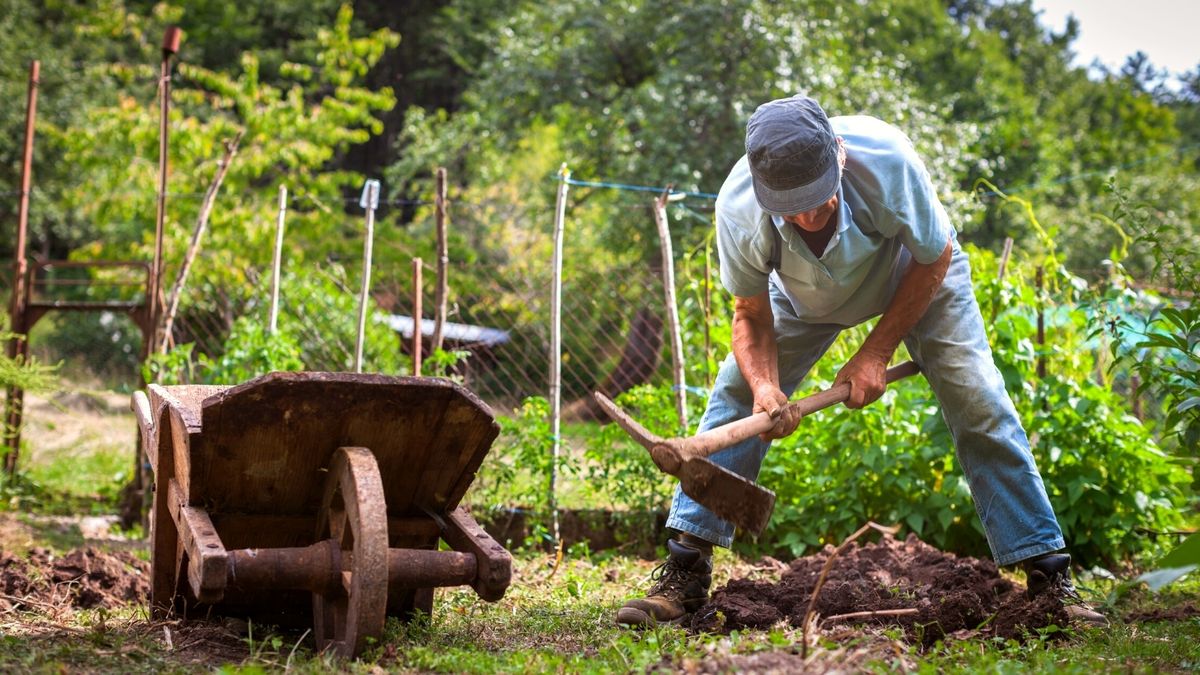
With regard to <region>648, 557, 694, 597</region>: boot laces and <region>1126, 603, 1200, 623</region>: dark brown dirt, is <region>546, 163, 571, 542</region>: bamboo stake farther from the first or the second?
<region>1126, 603, 1200, 623</region>: dark brown dirt

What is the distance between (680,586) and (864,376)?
2.88ft

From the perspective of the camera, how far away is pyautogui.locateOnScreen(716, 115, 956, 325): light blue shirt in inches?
124

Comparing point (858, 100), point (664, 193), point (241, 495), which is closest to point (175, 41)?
point (664, 193)

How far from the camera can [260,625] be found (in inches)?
121

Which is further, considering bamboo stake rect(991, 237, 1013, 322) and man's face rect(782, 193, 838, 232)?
bamboo stake rect(991, 237, 1013, 322)

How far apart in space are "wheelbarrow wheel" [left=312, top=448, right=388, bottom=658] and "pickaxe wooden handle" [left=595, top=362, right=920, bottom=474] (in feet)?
2.34

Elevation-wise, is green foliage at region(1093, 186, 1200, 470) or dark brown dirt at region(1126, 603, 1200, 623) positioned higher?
green foliage at region(1093, 186, 1200, 470)

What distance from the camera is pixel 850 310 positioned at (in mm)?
3537

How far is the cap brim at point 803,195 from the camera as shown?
295 cm

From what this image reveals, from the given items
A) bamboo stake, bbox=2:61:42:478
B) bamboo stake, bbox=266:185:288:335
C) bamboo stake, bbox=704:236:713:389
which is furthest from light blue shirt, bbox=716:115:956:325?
bamboo stake, bbox=2:61:42:478

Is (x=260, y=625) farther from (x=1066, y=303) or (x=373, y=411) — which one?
(x=1066, y=303)

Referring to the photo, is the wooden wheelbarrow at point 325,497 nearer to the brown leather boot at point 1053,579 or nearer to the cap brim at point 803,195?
the cap brim at point 803,195

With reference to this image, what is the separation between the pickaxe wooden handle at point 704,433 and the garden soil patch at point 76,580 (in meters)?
1.97

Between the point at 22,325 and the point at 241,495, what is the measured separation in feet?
16.9
